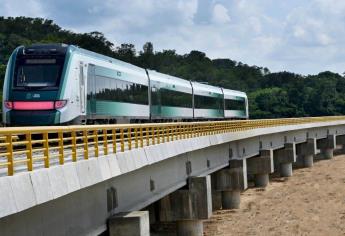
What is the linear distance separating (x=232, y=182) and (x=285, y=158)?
1700 cm

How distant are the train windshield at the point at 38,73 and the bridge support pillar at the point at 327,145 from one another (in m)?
50.0

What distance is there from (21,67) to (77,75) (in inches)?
78.4

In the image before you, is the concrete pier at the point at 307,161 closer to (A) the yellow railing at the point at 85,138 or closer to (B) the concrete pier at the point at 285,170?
(A) the yellow railing at the point at 85,138

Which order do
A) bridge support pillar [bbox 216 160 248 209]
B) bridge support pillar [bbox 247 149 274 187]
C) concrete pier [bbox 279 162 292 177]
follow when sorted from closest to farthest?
bridge support pillar [bbox 216 160 248 209] < bridge support pillar [bbox 247 149 274 187] < concrete pier [bbox 279 162 292 177]

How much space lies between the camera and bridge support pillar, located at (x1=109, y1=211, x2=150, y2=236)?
1398 cm

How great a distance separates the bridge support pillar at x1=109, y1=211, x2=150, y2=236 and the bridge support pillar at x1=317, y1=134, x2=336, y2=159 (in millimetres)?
54089

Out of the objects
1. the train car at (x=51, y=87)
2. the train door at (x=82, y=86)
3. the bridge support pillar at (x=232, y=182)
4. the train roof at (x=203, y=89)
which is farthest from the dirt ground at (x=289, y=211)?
the train door at (x=82, y=86)

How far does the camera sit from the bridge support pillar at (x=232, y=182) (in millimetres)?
33188

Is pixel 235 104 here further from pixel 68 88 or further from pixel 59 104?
pixel 59 104

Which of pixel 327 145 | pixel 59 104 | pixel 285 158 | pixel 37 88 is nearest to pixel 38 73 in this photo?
pixel 37 88

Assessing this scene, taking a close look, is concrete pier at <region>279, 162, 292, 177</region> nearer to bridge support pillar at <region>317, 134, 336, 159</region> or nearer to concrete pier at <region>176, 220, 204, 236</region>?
bridge support pillar at <region>317, 134, 336, 159</region>

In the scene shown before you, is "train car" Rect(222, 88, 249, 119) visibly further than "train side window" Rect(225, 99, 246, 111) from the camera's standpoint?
No

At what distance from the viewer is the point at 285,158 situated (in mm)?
49312

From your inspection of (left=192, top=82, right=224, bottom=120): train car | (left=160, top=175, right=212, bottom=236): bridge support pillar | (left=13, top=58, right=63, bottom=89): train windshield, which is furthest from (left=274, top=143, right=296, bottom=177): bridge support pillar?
(left=13, top=58, right=63, bottom=89): train windshield
